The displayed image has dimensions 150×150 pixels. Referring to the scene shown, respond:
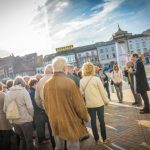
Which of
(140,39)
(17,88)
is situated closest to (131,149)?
(17,88)

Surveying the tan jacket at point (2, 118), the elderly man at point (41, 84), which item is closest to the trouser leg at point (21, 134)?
the tan jacket at point (2, 118)

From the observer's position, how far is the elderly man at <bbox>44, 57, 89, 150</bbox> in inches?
136

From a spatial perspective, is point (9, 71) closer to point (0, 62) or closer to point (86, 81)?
point (0, 62)

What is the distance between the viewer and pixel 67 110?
136 inches

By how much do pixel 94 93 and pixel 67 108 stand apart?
159 centimetres

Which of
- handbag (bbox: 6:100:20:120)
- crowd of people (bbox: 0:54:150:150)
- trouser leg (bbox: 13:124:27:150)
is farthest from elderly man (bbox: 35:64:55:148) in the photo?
handbag (bbox: 6:100:20:120)

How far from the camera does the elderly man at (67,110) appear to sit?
345 cm

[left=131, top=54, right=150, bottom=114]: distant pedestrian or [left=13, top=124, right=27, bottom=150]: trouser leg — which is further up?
[left=131, top=54, right=150, bottom=114]: distant pedestrian

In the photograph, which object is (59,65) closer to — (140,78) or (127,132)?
(127,132)

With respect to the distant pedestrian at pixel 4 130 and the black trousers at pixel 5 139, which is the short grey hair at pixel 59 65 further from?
the black trousers at pixel 5 139

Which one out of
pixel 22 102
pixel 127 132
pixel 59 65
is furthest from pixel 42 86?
pixel 127 132

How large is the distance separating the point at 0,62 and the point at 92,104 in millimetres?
69474

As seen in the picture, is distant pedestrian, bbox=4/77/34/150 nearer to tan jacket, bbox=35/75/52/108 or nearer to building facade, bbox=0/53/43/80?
tan jacket, bbox=35/75/52/108

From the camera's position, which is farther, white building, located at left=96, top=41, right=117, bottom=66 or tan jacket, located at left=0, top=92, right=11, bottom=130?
white building, located at left=96, top=41, right=117, bottom=66
